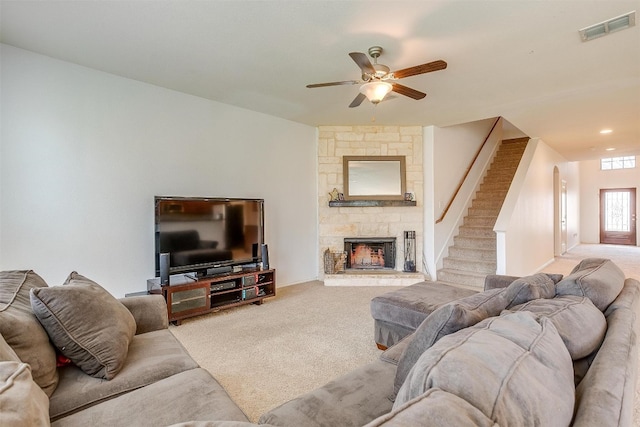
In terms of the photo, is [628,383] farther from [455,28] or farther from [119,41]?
[119,41]

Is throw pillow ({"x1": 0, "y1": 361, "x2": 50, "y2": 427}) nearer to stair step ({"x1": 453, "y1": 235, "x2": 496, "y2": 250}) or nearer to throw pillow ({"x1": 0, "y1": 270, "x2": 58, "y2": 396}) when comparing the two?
throw pillow ({"x1": 0, "y1": 270, "x2": 58, "y2": 396})

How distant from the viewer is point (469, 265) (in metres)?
5.19

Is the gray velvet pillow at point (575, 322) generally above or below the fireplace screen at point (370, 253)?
above

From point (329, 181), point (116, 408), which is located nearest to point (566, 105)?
point (329, 181)

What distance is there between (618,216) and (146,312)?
13.6 metres

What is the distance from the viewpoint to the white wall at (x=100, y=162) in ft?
9.25

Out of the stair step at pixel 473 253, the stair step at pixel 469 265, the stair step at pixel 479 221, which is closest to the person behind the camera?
the stair step at pixel 469 265

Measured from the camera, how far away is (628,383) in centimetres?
88

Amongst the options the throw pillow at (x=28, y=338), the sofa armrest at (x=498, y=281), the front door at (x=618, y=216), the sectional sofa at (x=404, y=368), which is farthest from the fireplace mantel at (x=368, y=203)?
the front door at (x=618, y=216)

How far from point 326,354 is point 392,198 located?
128 inches

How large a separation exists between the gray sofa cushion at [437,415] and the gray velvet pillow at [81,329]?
1.43 meters

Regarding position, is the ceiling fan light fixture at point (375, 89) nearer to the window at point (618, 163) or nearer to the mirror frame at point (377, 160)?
the mirror frame at point (377, 160)

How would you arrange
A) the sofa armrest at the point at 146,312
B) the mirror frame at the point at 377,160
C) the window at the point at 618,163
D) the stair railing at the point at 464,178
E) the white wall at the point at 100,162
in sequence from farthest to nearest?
the window at the point at 618,163 → the stair railing at the point at 464,178 → the mirror frame at the point at 377,160 → the white wall at the point at 100,162 → the sofa armrest at the point at 146,312

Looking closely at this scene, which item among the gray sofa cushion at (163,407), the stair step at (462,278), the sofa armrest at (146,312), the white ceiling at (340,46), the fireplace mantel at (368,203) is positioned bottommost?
the stair step at (462,278)
